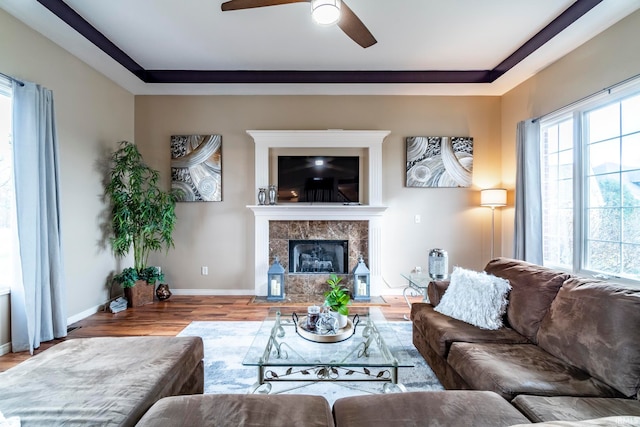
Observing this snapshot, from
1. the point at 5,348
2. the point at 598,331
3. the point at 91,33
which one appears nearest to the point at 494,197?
the point at 598,331

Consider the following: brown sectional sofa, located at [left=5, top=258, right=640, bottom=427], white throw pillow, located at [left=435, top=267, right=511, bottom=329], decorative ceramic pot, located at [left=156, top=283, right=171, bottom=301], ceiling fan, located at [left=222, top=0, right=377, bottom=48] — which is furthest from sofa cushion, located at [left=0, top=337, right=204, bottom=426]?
decorative ceramic pot, located at [left=156, top=283, right=171, bottom=301]

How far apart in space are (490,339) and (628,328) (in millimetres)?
694

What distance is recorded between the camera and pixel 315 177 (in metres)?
4.53

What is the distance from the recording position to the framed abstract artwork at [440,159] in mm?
4508

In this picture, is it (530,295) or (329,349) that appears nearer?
(329,349)

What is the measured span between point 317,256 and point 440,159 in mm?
2290

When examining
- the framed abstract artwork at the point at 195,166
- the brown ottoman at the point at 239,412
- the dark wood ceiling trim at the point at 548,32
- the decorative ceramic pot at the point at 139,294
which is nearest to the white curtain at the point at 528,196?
the dark wood ceiling trim at the point at 548,32

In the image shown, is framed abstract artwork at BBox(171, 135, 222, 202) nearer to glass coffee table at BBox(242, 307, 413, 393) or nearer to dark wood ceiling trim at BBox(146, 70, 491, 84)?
dark wood ceiling trim at BBox(146, 70, 491, 84)

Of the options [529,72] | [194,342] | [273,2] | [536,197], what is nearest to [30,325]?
[194,342]

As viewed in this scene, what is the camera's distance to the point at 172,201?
165 inches

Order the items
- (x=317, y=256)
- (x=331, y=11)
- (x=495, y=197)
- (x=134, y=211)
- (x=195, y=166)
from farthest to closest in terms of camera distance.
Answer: (x=317, y=256)
(x=195, y=166)
(x=495, y=197)
(x=134, y=211)
(x=331, y=11)

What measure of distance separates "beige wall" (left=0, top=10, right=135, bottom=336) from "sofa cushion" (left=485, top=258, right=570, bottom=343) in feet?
14.0

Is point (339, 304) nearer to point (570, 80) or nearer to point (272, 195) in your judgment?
point (272, 195)

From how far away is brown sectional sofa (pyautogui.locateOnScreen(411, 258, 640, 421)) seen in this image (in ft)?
4.50
